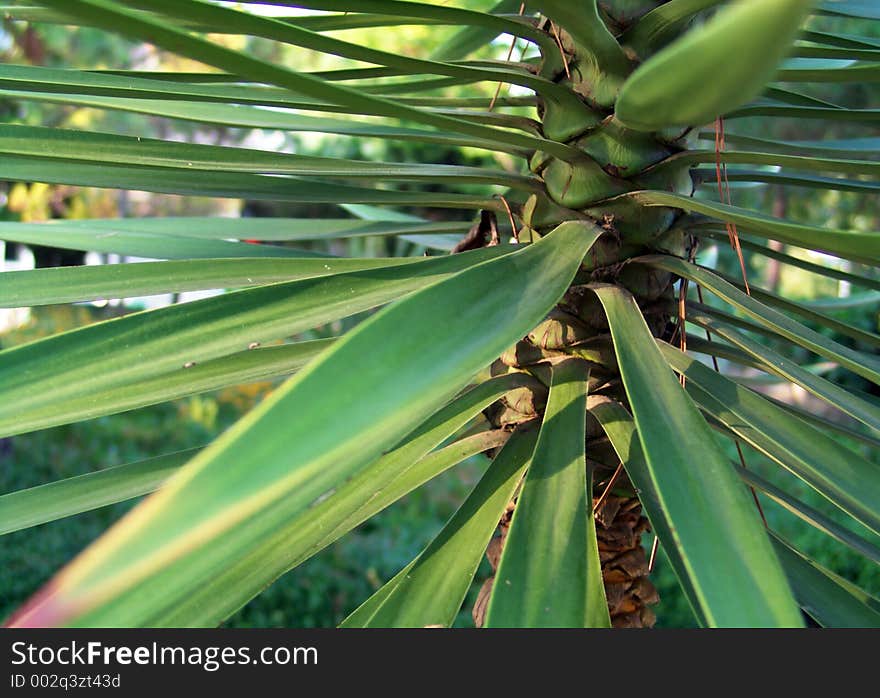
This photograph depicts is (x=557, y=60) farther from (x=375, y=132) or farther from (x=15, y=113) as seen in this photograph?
(x=15, y=113)

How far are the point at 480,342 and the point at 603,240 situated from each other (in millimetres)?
285

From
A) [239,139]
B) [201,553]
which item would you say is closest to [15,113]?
[239,139]

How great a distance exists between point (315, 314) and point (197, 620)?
0.22m

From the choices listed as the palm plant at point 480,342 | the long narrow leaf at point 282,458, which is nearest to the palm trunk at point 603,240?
the palm plant at point 480,342

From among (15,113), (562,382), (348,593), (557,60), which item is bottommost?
(348,593)

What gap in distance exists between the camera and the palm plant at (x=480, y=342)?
0.36m

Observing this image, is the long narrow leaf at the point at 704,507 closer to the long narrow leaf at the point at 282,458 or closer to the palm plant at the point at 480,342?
the palm plant at the point at 480,342

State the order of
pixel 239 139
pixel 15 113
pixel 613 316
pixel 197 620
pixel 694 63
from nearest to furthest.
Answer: pixel 694 63 → pixel 197 620 → pixel 613 316 → pixel 15 113 → pixel 239 139

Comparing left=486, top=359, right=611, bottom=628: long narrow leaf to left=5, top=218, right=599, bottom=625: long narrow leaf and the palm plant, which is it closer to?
the palm plant

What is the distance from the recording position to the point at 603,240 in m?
0.70

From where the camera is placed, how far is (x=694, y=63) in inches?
13.0

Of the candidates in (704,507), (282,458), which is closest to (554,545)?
(704,507)

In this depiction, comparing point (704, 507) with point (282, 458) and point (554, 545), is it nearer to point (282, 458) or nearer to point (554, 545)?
point (554, 545)

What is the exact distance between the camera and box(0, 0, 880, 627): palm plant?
355 millimetres
